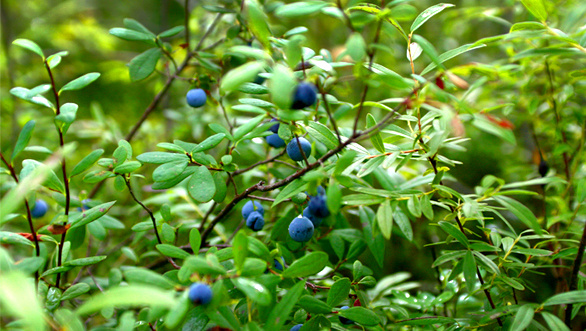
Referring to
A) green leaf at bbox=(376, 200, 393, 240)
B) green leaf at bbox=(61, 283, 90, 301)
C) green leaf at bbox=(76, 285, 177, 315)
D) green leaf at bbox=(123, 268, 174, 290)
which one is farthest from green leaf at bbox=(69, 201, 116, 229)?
green leaf at bbox=(376, 200, 393, 240)

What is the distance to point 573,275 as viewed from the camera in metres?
0.72

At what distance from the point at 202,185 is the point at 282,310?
0.25 m

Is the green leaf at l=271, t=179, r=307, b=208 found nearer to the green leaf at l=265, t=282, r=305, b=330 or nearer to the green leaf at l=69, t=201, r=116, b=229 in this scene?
the green leaf at l=265, t=282, r=305, b=330

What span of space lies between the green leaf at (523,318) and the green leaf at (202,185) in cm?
49

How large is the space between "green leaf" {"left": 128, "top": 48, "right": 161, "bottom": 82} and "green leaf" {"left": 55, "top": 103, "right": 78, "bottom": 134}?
0.31 meters

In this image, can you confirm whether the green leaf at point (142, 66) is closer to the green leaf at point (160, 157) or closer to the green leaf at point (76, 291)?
the green leaf at point (160, 157)

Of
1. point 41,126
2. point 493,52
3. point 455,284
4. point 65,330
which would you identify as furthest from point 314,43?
point 65,330

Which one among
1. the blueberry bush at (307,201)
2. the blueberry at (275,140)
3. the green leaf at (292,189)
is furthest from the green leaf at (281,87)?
the blueberry at (275,140)

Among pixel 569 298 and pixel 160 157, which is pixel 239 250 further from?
pixel 569 298

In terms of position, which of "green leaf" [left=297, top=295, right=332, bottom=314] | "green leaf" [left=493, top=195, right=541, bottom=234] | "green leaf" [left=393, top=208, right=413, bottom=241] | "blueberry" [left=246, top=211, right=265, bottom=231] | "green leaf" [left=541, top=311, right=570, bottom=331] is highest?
"green leaf" [left=493, top=195, right=541, bottom=234]

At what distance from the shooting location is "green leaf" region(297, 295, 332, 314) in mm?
625

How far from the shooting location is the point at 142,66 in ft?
3.36

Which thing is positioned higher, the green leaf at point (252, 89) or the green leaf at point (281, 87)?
the green leaf at point (281, 87)

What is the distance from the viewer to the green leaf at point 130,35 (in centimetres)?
94
